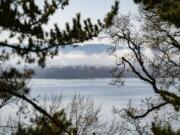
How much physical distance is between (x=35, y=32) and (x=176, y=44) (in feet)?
19.0

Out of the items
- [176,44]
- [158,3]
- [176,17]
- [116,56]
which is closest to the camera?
[176,17]

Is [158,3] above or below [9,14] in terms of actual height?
above

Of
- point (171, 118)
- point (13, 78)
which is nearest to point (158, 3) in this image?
point (13, 78)

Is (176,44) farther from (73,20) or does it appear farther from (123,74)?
(73,20)

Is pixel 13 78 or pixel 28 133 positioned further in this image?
pixel 28 133

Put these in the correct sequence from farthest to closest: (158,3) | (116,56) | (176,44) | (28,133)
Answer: (116,56) < (176,44) < (158,3) < (28,133)

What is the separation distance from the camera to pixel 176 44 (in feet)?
48.3

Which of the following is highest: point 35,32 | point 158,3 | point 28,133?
point 158,3

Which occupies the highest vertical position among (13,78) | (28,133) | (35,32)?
(35,32)

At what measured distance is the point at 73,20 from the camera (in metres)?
10.2

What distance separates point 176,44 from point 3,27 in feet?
20.8

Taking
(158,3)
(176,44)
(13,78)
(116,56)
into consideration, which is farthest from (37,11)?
(116,56)

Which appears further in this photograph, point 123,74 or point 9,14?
point 123,74

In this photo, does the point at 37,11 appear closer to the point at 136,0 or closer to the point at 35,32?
the point at 35,32
